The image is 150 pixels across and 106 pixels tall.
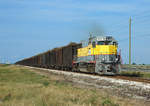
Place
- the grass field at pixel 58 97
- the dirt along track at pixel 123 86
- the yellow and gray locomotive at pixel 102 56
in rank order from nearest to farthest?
the grass field at pixel 58 97 → the dirt along track at pixel 123 86 → the yellow and gray locomotive at pixel 102 56

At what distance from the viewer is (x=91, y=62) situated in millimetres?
21156

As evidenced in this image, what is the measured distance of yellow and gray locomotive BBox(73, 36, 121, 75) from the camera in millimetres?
19766

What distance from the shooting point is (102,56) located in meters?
20.5

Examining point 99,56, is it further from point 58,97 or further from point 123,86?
point 58,97

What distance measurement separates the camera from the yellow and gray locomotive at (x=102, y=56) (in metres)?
19.8

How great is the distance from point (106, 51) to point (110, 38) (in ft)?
4.69

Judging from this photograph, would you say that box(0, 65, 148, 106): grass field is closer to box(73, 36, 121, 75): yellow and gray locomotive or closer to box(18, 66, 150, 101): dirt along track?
box(18, 66, 150, 101): dirt along track

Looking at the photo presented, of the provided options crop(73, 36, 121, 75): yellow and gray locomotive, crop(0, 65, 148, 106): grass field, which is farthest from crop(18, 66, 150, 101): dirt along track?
crop(73, 36, 121, 75): yellow and gray locomotive

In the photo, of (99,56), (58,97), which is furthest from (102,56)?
(58,97)

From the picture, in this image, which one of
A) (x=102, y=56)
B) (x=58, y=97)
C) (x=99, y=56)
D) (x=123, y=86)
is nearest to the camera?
(x=58, y=97)

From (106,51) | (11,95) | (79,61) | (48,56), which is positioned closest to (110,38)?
(106,51)

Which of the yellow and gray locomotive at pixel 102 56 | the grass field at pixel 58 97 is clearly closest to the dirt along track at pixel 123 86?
the grass field at pixel 58 97

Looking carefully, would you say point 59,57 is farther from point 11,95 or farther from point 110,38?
point 11,95

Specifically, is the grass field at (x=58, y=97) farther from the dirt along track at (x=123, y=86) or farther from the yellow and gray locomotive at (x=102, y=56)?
the yellow and gray locomotive at (x=102, y=56)
